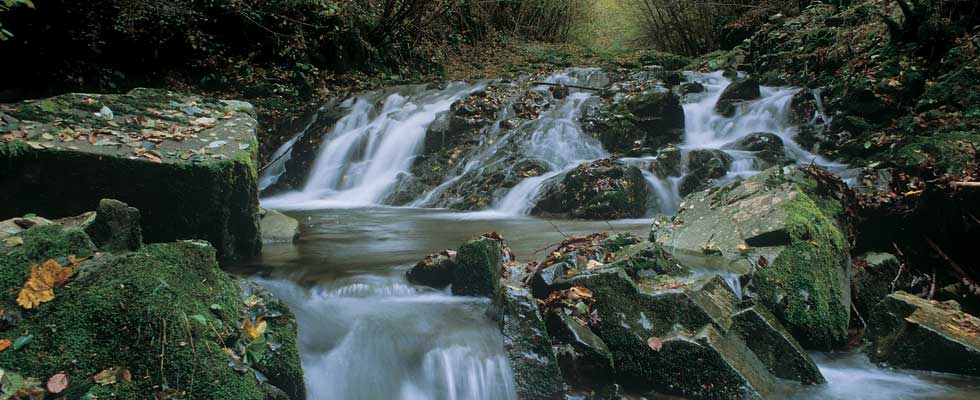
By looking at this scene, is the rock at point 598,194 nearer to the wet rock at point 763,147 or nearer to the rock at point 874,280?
the wet rock at point 763,147

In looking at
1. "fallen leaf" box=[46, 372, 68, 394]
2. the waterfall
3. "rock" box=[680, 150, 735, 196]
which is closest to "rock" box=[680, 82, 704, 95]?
"rock" box=[680, 150, 735, 196]

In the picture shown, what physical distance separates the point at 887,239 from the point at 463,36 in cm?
1673

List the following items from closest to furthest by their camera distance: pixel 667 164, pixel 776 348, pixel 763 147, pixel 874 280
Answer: pixel 776 348 < pixel 874 280 < pixel 667 164 < pixel 763 147

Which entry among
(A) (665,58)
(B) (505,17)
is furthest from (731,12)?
(B) (505,17)

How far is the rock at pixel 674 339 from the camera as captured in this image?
329 cm

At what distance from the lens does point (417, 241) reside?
6.57 m

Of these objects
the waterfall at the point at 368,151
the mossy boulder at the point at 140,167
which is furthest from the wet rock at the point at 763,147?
the mossy boulder at the point at 140,167

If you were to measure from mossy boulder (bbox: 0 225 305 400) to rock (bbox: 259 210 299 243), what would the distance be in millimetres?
3270

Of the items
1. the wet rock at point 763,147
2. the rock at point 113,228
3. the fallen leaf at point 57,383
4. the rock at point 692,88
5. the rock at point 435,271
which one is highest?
the rock at point 692,88

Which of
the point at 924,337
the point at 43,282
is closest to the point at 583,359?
the point at 924,337

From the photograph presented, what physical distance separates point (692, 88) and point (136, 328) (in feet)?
40.9

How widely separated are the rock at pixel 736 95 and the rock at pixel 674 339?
915 centimetres

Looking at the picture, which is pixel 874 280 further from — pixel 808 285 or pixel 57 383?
pixel 57 383

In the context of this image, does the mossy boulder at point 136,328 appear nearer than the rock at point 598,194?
Yes
